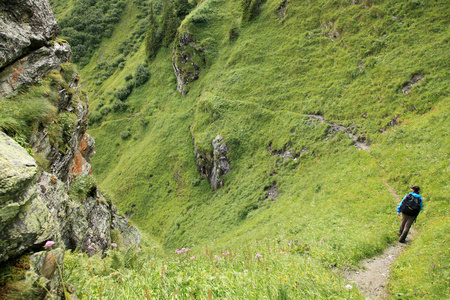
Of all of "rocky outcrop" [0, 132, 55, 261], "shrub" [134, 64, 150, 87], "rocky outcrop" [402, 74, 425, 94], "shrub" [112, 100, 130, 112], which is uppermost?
"rocky outcrop" [402, 74, 425, 94]

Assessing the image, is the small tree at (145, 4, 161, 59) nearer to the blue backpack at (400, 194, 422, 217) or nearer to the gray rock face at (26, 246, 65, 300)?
the blue backpack at (400, 194, 422, 217)

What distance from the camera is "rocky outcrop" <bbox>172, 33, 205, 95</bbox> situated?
7131 cm

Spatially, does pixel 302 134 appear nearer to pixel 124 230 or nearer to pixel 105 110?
pixel 124 230

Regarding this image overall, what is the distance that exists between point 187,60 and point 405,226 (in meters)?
71.1

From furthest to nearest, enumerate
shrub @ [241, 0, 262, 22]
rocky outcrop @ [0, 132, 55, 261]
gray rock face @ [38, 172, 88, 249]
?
shrub @ [241, 0, 262, 22] < gray rock face @ [38, 172, 88, 249] < rocky outcrop @ [0, 132, 55, 261]

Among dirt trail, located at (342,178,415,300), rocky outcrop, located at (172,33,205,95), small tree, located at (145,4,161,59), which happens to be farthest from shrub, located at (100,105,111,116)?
dirt trail, located at (342,178,415,300)

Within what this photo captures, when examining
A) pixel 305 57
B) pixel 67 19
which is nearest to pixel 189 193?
pixel 305 57

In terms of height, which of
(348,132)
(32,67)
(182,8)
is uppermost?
(182,8)

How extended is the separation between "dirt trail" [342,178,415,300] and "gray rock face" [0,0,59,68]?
20339 mm

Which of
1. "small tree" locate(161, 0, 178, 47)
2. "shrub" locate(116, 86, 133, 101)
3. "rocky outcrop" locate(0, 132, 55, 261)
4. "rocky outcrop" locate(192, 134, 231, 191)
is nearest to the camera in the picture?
"rocky outcrop" locate(0, 132, 55, 261)

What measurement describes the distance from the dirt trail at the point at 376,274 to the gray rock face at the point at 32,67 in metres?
19.5

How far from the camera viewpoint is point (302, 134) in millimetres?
36281

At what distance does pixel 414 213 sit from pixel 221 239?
2497cm

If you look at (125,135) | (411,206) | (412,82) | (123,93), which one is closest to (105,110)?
(123,93)
